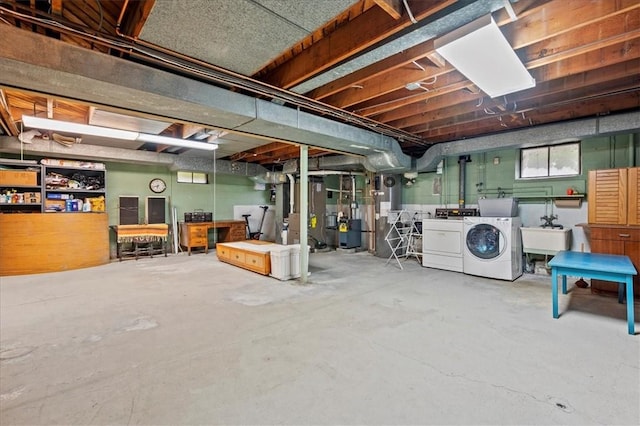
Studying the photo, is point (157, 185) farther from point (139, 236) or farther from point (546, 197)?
point (546, 197)

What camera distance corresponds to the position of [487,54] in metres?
2.30

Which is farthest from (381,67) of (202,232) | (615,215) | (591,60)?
(202,232)

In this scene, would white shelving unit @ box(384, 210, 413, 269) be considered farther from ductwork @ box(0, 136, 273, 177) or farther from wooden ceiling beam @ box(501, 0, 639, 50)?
wooden ceiling beam @ box(501, 0, 639, 50)

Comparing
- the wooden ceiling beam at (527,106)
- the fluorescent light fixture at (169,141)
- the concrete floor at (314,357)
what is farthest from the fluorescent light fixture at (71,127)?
the wooden ceiling beam at (527,106)

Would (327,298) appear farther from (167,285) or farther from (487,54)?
(487,54)

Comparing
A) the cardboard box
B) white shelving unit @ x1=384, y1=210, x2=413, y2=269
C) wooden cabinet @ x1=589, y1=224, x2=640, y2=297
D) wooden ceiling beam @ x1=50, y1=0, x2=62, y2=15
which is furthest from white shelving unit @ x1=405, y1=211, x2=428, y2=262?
the cardboard box

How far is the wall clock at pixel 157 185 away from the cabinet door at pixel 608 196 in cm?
879

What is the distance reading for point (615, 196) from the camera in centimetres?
388

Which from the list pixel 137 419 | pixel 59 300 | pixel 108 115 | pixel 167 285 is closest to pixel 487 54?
pixel 137 419

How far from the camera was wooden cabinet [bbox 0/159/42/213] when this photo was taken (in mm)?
5340

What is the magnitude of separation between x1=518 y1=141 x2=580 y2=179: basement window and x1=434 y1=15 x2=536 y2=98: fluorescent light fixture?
3118 mm

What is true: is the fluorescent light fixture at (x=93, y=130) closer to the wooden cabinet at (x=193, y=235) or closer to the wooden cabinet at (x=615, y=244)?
the wooden cabinet at (x=193, y=235)

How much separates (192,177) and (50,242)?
353 centimetres

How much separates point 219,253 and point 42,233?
3.19 m
